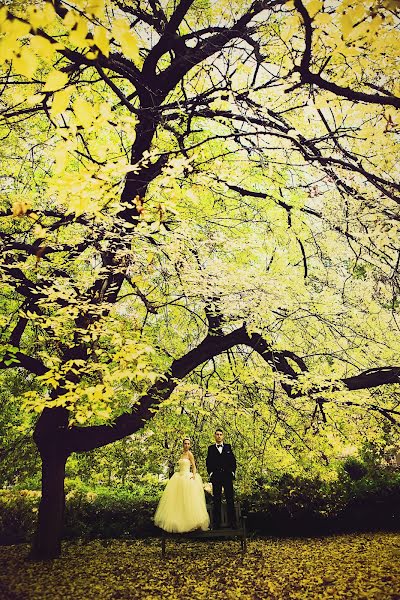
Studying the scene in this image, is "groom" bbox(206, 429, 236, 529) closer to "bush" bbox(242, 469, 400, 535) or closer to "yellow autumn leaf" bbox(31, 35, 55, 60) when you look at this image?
"bush" bbox(242, 469, 400, 535)

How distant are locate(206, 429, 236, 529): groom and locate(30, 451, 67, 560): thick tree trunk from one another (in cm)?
251

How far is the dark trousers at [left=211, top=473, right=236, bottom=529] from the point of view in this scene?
790cm

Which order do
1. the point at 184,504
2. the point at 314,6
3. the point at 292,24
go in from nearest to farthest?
the point at 314,6 → the point at 292,24 → the point at 184,504

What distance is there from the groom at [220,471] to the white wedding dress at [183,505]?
0.29 meters

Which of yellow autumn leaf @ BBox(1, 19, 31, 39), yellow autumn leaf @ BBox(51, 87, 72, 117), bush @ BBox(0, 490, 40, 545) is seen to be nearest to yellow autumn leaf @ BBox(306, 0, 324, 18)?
yellow autumn leaf @ BBox(51, 87, 72, 117)

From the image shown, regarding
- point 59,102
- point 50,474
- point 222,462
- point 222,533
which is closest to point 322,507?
point 222,462

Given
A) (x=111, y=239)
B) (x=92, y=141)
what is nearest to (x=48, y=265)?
(x=111, y=239)

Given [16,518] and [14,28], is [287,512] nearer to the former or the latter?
[16,518]

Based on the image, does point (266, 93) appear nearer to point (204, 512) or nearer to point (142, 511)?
point (204, 512)

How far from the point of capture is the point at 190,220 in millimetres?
7117

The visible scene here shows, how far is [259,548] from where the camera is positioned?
899 centimetres

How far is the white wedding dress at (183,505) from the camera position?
812 cm

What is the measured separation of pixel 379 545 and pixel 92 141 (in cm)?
880

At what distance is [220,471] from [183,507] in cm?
103
